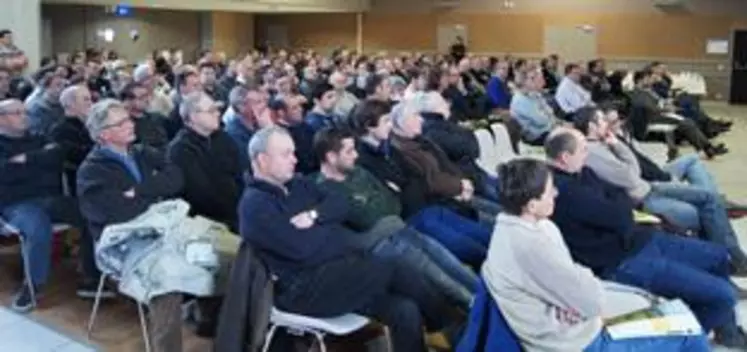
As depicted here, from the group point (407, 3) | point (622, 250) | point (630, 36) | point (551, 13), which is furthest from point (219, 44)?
point (622, 250)

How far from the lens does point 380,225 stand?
12.0 ft

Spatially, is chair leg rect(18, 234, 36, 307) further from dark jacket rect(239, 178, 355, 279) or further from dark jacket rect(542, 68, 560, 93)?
dark jacket rect(542, 68, 560, 93)

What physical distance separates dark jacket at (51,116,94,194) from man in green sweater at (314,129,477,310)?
179cm

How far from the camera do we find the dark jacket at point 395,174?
13.4 ft

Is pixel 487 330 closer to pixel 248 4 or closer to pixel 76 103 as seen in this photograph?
pixel 76 103

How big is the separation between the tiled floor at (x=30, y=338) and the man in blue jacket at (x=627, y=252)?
227cm

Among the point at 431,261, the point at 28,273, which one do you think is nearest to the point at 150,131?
the point at 28,273

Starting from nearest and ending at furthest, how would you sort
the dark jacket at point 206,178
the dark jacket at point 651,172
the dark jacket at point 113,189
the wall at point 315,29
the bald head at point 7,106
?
the dark jacket at point 113,189 → the dark jacket at point 206,178 → the bald head at point 7,106 → the dark jacket at point 651,172 → the wall at point 315,29

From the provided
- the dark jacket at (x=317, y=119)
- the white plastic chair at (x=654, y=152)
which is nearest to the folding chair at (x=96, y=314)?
the dark jacket at (x=317, y=119)

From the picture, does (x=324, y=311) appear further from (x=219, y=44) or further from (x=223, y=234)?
(x=219, y=44)

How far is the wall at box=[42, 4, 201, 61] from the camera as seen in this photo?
54.1 ft

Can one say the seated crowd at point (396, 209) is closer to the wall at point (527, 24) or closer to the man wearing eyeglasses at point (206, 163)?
the man wearing eyeglasses at point (206, 163)

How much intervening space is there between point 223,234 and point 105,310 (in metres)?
1.03

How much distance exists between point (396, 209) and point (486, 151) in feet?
7.19
